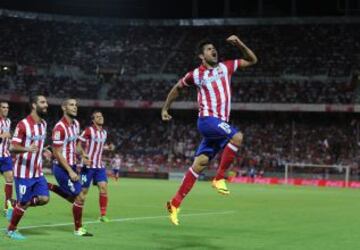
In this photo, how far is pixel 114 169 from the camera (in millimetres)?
47000

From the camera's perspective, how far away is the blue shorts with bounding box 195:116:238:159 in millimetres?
11383

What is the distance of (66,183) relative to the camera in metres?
14.1

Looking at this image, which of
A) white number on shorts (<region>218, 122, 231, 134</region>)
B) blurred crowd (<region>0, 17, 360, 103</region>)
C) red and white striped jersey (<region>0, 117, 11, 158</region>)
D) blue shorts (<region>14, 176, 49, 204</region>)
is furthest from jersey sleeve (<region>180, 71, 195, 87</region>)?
blurred crowd (<region>0, 17, 360, 103</region>)

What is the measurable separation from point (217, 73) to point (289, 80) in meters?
→ 44.2

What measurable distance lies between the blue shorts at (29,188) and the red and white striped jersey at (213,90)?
11.3ft

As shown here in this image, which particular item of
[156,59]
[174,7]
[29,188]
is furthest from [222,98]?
[174,7]

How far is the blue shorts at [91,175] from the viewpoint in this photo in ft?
56.9

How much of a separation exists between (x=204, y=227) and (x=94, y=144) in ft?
13.0

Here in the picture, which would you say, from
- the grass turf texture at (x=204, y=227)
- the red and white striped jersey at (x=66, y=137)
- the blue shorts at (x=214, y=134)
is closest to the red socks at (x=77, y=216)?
the grass turf texture at (x=204, y=227)

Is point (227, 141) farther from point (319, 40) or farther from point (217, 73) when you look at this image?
point (319, 40)

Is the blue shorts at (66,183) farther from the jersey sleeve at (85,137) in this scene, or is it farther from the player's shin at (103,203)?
the jersey sleeve at (85,137)

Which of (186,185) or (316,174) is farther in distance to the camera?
(316,174)

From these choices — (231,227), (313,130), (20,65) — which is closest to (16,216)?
(231,227)

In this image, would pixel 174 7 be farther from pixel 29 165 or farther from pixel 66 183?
pixel 29 165
